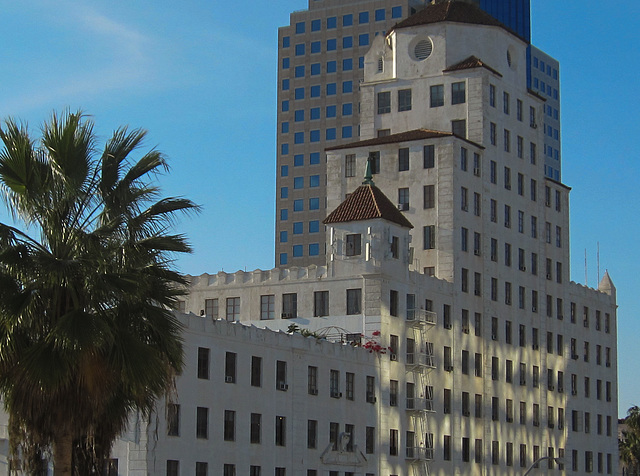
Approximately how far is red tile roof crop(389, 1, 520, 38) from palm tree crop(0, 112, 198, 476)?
238 feet

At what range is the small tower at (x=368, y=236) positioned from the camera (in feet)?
304

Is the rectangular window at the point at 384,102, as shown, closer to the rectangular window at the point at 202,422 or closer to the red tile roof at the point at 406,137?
the red tile roof at the point at 406,137

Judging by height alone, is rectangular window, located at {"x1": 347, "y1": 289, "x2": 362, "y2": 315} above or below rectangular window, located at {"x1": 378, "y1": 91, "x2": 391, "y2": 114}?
below

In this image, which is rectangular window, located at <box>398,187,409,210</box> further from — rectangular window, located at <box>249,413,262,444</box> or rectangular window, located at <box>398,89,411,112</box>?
rectangular window, located at <box>249,413,262,444</box>

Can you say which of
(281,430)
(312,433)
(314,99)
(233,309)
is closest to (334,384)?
(312,433)

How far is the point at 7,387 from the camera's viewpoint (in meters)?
38.6

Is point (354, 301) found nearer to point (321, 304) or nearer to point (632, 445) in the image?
point (321, 304)

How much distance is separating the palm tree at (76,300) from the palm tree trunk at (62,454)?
0.04 meters

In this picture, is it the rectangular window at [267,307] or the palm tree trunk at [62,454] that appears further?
the rectangular window at [267,307]

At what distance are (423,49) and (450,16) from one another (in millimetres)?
3698

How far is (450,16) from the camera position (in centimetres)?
11081

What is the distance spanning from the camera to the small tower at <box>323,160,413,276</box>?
92750 mm

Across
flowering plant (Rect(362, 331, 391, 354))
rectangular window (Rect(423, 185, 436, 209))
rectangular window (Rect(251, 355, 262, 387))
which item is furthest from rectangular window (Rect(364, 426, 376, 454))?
rectangular window (Rect(423, 185, 436, 209))

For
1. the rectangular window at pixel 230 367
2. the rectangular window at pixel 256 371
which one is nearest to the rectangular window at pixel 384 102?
the rectangular window at pixel 256 371
